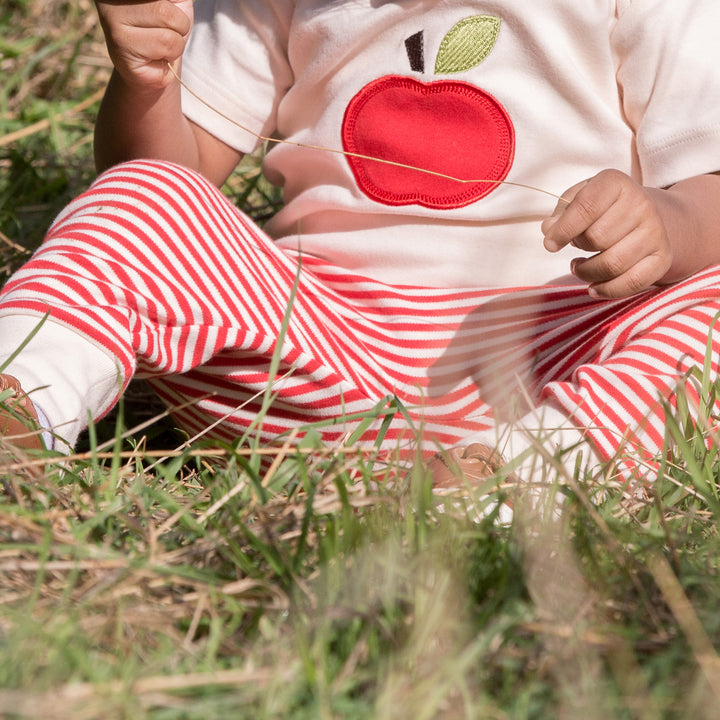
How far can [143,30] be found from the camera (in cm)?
105

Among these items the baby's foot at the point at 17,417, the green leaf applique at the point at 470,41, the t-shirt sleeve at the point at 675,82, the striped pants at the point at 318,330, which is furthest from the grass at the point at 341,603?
the green leaf applique at the point at 470,41

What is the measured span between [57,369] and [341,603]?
41 centimetres

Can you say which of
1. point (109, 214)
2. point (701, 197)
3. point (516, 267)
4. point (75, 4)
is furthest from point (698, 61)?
point (75, 4)

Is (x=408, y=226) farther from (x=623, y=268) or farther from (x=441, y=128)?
(x=623, y=268)

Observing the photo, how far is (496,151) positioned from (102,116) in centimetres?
48

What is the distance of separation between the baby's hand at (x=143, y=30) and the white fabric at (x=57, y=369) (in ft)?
1.09

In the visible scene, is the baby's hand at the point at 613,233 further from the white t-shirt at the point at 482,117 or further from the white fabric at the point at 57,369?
the white fabric at the point at 57,369

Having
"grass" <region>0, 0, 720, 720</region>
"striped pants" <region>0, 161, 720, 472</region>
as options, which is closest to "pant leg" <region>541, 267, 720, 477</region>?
"striped pants" <region>0, 161, 720, 472</region>

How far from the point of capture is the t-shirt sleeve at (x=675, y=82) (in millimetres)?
1102

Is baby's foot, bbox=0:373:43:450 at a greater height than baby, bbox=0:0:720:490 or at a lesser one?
lesser

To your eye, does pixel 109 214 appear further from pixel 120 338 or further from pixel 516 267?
pixel 516 267

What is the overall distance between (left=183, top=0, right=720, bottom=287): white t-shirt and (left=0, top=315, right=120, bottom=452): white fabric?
1.17ft

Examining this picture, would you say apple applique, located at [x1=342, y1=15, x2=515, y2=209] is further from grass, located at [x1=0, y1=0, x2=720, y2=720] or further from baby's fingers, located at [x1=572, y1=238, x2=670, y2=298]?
grass, located at [x1=0, y1=0, x2=720, y2=720]

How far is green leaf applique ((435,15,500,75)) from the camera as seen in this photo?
47.2 inches
